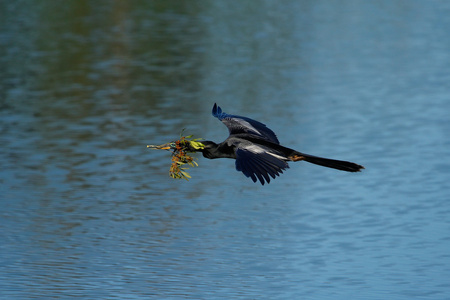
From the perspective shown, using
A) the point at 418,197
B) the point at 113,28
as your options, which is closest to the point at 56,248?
the point at 418,197

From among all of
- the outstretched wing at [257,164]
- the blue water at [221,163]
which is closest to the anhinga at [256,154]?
the outstretched wing at [257,164]

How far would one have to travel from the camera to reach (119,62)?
27484 mm

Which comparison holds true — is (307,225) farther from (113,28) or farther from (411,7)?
(411,7)

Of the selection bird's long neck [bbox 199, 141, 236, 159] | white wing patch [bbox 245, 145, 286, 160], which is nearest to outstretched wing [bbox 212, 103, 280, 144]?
bird's long neck [bbox 199, 141, 236, 159]

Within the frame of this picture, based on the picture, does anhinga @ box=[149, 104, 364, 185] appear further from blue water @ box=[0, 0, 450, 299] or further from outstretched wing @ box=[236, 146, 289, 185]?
blue water @ box=[0, 0, 450, 299]

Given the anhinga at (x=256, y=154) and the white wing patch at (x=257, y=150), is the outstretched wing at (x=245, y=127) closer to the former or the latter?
the anhinga at (x=256, y=154)

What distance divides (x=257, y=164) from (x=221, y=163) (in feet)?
29.2

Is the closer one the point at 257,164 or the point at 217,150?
the point at 257,164

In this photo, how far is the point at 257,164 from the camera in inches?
373

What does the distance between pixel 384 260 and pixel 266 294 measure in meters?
Result: 2.06

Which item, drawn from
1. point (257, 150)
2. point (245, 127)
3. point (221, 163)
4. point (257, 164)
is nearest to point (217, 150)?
point (257, 150)

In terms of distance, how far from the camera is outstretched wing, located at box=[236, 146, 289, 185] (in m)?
9.27

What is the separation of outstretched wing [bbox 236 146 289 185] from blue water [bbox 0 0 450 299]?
109 inches

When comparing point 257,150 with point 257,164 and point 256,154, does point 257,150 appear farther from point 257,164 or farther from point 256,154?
point 257,164
